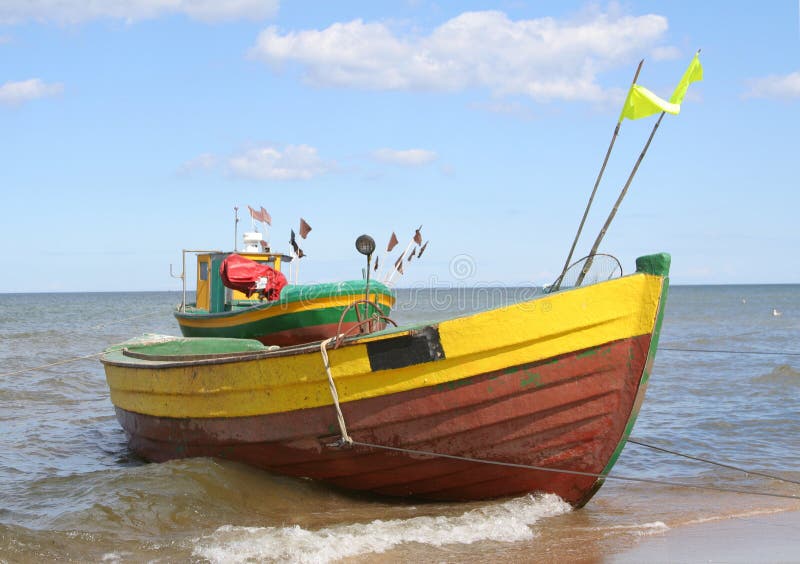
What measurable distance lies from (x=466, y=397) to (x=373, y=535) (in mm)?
1145

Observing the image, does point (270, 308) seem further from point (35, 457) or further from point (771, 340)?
point (771, 340)

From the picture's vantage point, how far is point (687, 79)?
5.88 meters

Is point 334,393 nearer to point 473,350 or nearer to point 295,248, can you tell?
point 473,350

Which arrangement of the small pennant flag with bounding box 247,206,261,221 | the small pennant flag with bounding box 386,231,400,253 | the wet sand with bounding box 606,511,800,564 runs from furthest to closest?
the small pennant flag with bounding box 247,206,261,221
the small pennant flag with bounding box 386,231,400,253
the wet sand with bounding box 606,511,800,564

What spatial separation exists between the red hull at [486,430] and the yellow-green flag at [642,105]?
1.70 metres

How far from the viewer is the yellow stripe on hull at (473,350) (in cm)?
532

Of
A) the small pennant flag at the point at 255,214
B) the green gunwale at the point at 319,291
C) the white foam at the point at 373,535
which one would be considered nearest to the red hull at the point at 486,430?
the white foam at the point at 373,535

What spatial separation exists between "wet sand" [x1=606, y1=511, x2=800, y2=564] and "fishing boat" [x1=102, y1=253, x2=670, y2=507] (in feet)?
2.14

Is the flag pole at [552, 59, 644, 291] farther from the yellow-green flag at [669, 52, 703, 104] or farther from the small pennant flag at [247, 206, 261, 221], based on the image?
the small pennant flag at [247, 206, 261, 221]

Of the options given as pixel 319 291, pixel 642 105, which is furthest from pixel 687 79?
pixel 319 291

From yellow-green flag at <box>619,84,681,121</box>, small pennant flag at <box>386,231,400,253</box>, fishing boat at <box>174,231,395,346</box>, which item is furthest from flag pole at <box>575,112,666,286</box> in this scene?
fishing boat at <box>174,231,395,346</box>

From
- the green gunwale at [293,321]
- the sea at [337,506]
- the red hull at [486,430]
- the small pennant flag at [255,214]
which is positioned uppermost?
the small pennant flag at [255,214]

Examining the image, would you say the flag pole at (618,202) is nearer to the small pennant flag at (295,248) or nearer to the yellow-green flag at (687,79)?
the yellow-green flag at (687,79)

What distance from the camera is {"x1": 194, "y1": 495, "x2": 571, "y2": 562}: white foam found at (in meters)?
5.29
